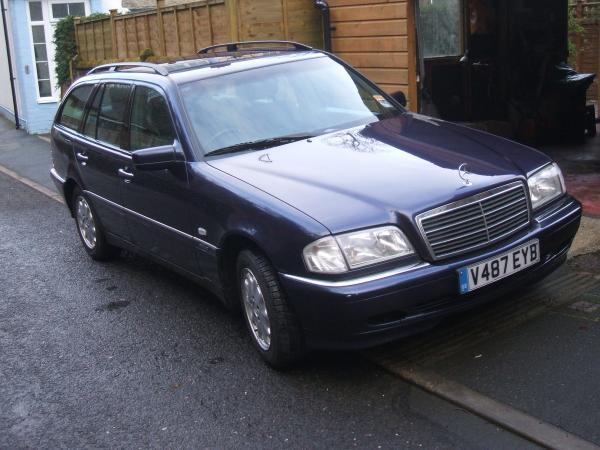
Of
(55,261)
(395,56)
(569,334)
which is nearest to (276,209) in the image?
(569,334)

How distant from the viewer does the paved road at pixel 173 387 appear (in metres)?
3.93

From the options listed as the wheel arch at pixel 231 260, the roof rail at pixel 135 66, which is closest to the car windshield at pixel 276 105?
the roof rail at pixel 135 66

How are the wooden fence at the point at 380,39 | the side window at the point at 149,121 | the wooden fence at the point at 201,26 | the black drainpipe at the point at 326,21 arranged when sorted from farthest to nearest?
1. the wooden fence at the point at 201,26
2. the black drainpipe at the point at 326,21
3. the wooden fence at the point at 380,39
4. the side window at the point at 149,121

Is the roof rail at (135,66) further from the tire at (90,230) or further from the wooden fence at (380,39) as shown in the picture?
the wooden fence at (380,39)

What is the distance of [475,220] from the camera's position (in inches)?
170

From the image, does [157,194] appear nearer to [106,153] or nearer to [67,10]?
[106,153]

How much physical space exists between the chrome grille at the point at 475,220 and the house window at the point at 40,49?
58.4ft

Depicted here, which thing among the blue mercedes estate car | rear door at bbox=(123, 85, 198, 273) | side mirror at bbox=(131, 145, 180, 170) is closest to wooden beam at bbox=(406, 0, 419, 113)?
the blue mercedes estate car

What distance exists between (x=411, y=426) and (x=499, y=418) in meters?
0.41

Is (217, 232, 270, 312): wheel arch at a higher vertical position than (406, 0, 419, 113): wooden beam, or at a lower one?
lower

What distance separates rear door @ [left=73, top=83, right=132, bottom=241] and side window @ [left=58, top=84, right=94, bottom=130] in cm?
22

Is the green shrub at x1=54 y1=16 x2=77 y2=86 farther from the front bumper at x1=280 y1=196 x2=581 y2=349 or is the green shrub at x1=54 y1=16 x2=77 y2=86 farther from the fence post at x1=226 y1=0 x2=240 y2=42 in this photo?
the front bumper at x1=280 y1=196 x2=581 y2=349

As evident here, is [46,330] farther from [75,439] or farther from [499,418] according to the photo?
[499,418]

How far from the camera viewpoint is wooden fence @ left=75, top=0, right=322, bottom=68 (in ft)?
35.7
